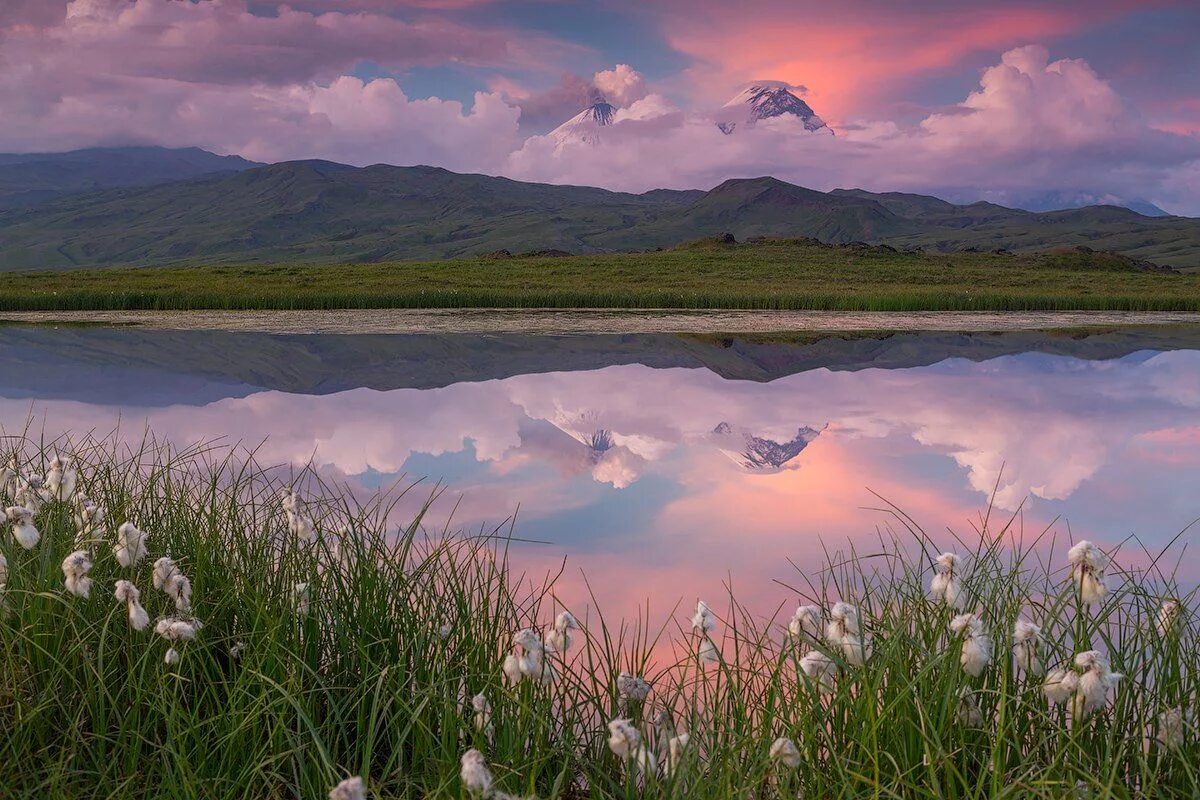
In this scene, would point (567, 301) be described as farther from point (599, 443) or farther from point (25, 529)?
point (25, 529)

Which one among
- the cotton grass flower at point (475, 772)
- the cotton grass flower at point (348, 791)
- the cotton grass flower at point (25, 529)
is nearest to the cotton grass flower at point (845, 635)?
the cotton grass flower at point (475, 772)

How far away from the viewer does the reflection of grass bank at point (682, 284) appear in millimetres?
34594

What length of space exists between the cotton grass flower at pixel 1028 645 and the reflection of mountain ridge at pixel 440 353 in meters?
13.7

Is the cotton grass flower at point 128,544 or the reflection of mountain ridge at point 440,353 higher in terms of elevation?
the cotton grass flower at point 128,544

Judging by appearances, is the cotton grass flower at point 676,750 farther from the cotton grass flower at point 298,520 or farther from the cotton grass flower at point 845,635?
the cotton grass flower at point 298,520

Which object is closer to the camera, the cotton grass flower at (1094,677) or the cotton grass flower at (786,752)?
A: the cotton grass flower at (1094,677)

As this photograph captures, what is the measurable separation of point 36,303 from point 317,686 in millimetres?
33179


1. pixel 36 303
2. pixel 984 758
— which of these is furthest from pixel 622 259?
pixel 984 758

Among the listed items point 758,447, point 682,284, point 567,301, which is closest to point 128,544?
→ point 758,447

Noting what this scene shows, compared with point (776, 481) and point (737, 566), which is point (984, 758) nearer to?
point (737, 566)

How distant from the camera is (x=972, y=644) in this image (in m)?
3.10

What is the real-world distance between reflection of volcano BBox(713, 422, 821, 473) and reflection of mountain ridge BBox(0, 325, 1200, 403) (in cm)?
549

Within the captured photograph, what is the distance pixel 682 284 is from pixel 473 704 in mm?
46996

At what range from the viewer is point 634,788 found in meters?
3.16
